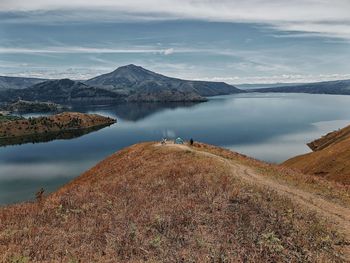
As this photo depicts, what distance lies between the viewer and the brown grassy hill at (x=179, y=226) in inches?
603

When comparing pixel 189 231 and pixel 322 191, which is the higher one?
pixel 189 231

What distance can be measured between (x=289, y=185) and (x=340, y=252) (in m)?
19.3

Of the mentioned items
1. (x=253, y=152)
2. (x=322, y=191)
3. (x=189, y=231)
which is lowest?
(x=253, y=152)

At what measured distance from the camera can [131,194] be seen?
27.3m

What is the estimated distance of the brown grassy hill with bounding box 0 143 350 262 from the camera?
50.3 feet

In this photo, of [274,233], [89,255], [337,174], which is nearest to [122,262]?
[89,255]

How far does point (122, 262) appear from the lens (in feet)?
47.8

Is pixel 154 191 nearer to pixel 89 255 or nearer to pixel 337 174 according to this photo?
pixel 89 255

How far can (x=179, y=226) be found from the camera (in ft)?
61.3

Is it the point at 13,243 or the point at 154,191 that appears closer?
the point at 13,243

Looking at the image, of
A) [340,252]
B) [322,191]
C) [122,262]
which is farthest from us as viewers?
[322,191]

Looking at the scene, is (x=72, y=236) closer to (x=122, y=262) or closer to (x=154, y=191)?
(x=122, y=262)

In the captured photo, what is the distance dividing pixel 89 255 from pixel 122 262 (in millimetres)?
1581

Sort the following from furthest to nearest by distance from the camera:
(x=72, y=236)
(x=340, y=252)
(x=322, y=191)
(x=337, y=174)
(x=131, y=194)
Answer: (x=337, y=174)
(x=322, y=191)
(x=131, y=194)
(x=72, y=236)
(x=340, y=252)
